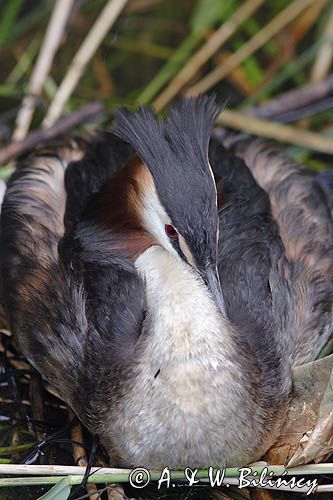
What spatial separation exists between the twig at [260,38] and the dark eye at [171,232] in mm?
2466

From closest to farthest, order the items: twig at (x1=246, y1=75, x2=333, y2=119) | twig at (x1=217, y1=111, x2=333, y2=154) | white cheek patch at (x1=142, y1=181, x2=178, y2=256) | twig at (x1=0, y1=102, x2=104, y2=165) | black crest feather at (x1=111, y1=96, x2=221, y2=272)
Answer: black crest feather at (x1=111, y1=96, x2=221, y2=272), white cheek patch at (x1=142, y1=181, x2=178, y2=256), twig at (x1=0, y1=102, x2=104, y2=165), twig at (x1=217, y1=111, x2=333, y2=154), twig at (x1=246, y1=75, x2=333, y2=119)

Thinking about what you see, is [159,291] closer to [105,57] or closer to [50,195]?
[50,195]

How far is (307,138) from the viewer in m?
5.51

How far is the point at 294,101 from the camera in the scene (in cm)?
562

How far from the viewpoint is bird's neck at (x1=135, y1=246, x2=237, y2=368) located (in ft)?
11.8

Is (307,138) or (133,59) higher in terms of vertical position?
(133,59)

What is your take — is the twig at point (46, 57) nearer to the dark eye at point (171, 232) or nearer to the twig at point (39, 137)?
the twig at point (39, 137)

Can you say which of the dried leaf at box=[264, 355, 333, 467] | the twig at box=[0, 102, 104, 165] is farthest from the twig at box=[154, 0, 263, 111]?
the dried leaf at box=[264, 355, 333, 467]

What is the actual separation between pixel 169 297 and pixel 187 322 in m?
0.11

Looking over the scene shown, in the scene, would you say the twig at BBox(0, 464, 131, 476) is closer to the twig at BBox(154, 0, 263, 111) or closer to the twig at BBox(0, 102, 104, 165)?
the twig at BBox(0, 102, 104, 165)

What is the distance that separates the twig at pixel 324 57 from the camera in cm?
590

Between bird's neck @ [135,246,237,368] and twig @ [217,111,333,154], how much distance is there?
2.04 meters

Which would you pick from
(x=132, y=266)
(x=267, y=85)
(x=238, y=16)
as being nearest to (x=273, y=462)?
(x=132, y=266)

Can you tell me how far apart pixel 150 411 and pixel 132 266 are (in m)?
0.56
